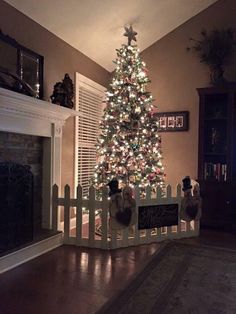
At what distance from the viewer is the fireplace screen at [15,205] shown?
116 inches

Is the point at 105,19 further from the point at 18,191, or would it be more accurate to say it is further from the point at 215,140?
the point at 18,191

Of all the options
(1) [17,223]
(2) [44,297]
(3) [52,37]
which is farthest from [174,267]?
(3) [52,37]

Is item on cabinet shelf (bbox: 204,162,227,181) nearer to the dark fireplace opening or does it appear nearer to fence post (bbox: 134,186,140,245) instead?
fence post (bbox: 134,186,140,245)

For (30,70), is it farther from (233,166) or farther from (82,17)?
(233,166)

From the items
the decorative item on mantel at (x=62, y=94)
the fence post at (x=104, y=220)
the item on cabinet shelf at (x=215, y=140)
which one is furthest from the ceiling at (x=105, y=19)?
the fence post at (x=104, y=220)

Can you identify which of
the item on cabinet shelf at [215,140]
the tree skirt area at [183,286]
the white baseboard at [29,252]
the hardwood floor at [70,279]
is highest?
the item on cabinet shelf at [215,140]

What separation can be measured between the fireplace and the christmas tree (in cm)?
64

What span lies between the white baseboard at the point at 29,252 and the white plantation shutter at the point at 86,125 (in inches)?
49.6

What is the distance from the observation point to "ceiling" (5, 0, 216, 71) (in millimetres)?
3662

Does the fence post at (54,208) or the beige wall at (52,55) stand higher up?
the beige wall at (52,55)

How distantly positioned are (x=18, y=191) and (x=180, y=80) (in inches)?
134

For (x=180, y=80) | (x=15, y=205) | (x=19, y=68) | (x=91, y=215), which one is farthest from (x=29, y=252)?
(x=180, y=80)

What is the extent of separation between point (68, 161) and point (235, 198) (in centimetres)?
248

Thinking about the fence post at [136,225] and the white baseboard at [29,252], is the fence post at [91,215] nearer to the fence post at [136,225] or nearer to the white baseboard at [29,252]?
the white baseboard at [29,252]
